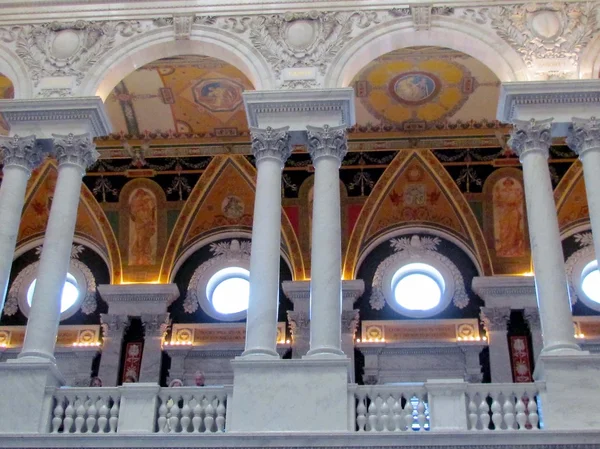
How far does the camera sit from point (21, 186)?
12805 mm

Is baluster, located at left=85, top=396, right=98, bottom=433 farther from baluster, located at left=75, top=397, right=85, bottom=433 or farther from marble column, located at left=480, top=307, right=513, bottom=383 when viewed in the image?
marble column, located at left=480, top=307, right=513, bottom=383

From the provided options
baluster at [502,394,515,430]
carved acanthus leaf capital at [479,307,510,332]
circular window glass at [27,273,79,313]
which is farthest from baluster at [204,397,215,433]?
circular window glass at [27,273,79,313]

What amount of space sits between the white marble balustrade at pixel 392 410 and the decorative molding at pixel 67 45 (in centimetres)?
605

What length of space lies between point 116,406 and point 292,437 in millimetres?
2115

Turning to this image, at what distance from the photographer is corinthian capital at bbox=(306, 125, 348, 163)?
41.3 ft

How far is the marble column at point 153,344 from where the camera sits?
53.6 ft

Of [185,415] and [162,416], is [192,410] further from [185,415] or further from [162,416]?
[162,416]

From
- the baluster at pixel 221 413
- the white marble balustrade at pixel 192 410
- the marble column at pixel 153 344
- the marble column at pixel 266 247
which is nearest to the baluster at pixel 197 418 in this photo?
the white marble balustrade at pixel 192 410

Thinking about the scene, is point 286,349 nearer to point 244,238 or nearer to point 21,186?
point 244,238

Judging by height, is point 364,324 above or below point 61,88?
below

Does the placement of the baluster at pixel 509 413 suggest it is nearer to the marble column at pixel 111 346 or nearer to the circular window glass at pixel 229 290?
the circular window glass at pixel 229 290

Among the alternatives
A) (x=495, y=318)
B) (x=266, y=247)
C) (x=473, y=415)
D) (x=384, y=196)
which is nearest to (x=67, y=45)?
(x=266, y=247)

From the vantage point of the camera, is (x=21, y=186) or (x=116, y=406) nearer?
(x=116, y=406)

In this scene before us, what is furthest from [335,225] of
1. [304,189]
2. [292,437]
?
[304,189]
